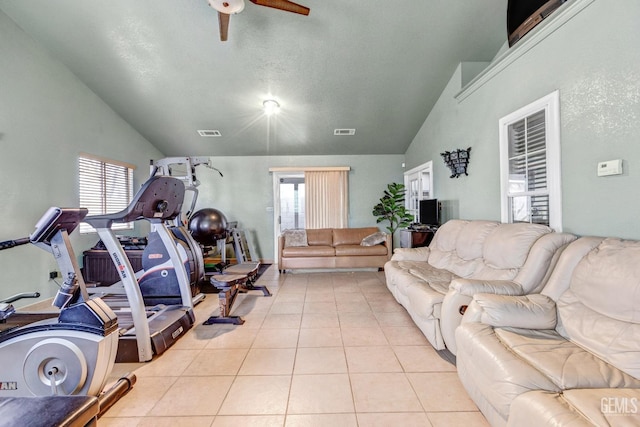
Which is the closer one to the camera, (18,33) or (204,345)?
(204,345)

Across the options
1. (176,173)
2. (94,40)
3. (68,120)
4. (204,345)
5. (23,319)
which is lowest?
(204,345)

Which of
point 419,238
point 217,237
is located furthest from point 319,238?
point 419,238

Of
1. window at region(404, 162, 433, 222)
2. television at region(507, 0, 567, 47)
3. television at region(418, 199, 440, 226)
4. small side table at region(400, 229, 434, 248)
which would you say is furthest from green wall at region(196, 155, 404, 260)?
television at region(507, 0, 567, 47)

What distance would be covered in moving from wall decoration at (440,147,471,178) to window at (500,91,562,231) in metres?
0.67

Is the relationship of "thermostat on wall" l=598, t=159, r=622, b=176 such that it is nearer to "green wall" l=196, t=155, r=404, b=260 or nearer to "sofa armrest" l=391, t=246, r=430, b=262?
"sofa armrest" l=391, t=246, r=430, b=262

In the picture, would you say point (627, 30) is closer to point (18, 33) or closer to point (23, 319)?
point (23, 319)

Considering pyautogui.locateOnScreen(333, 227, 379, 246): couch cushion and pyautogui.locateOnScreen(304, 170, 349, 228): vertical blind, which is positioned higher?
pyautogui.locateOnScreen(304, 170, 349, 228): vertical blind

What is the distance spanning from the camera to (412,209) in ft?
20.3

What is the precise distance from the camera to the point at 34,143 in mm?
3592

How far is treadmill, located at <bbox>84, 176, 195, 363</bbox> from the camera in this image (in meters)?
2.25

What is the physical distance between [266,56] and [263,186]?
3.23 meters

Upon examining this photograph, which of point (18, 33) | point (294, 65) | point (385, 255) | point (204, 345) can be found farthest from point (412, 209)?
point (18, 33)

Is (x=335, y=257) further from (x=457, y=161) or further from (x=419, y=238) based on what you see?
(x=457, y=161)

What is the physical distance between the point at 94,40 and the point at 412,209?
19.2 feet
